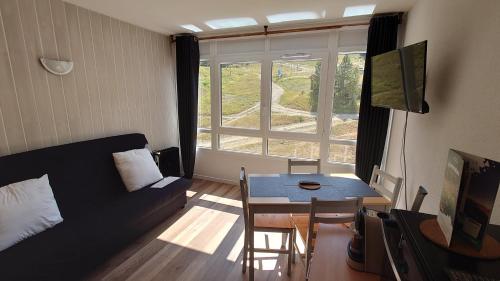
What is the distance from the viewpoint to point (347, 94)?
2951 mm

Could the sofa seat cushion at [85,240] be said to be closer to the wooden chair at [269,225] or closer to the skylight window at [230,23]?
the wooden chair at [269,225]

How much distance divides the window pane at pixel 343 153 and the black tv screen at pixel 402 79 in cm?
97

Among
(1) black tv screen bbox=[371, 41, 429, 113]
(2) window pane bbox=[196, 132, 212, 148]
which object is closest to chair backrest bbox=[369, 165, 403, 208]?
(1) black tv screen bbox=[371, 41, 429, 113]

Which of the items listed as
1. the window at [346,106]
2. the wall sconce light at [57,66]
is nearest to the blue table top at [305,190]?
the window at [346,106]

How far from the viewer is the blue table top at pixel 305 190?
5.92 feet

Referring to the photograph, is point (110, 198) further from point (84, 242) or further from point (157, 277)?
point (157, 277)

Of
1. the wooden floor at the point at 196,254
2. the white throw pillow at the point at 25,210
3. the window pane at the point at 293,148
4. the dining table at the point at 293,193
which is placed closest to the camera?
the white throw pillow at the point at 25,210

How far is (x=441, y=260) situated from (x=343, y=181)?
1.51 meters

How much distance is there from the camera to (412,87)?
5.18 ft

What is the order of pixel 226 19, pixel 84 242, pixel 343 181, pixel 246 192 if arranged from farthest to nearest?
pixel 226 19
pixel 343 181
pixel 246 192
pixel 84 242

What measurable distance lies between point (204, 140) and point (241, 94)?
3.59ft

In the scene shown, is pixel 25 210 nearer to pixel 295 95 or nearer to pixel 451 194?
pixel 451 194

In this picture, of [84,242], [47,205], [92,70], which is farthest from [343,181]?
[92,70]

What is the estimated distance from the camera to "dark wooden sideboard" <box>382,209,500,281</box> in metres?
0.60
